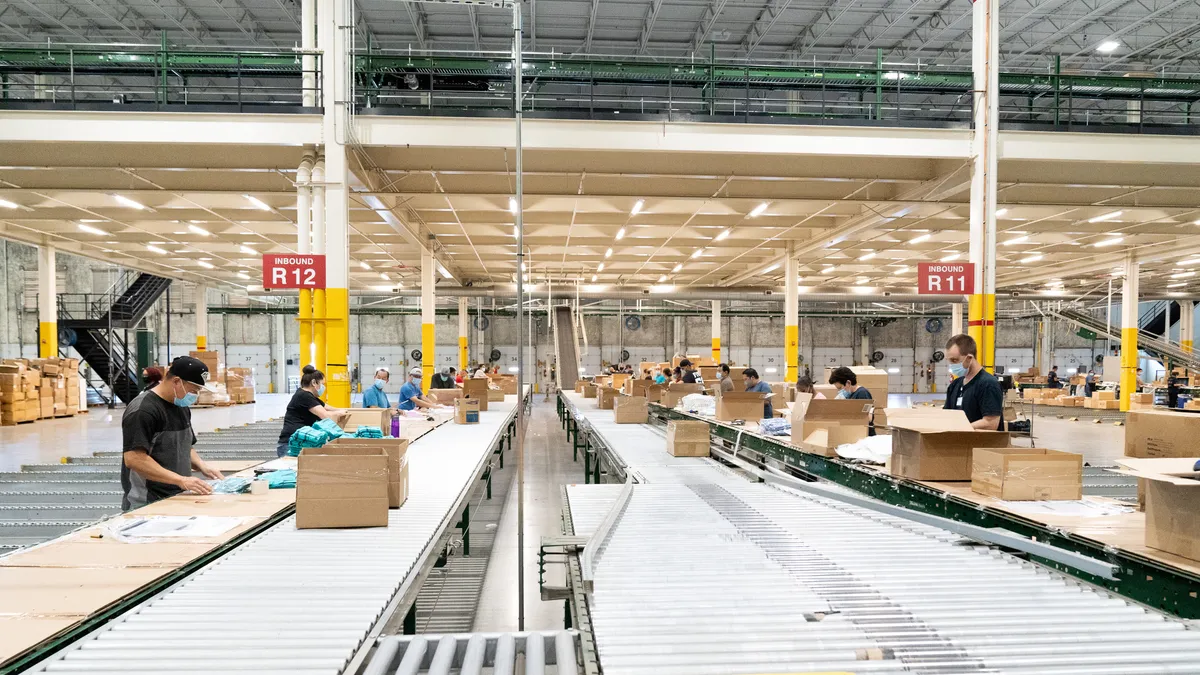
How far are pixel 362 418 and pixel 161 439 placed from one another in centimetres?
249

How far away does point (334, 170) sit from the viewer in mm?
7395

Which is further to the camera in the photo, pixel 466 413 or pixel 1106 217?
pixel 1106 217

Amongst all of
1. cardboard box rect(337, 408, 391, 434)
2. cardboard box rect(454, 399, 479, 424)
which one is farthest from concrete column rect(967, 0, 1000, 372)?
cardboard box rect(337, 408, 391, 434)

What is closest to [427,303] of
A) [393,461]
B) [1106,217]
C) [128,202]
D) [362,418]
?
[128,202]

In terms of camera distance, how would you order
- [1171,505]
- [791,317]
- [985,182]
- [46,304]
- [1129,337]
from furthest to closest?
1. [1129,337]
2. [791,317]
3. [46,304]
4. [985,182]
5. [1171,505]

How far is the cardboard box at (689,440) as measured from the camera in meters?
5.74

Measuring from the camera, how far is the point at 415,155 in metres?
8.73

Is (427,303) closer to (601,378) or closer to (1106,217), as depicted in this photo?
(601,378)

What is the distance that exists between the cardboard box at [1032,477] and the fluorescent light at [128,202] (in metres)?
12.7

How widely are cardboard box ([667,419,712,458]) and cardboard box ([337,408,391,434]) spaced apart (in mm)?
Answer: 2787

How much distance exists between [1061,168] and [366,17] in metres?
→ 13.8

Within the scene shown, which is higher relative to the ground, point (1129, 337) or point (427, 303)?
point (427, 303)

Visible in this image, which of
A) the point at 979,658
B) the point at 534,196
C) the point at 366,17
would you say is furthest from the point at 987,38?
the point at 366,17

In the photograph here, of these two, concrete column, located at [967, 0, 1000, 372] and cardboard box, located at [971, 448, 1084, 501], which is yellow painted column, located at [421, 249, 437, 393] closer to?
concrete column, located at [967, 0, 1000, 372]
